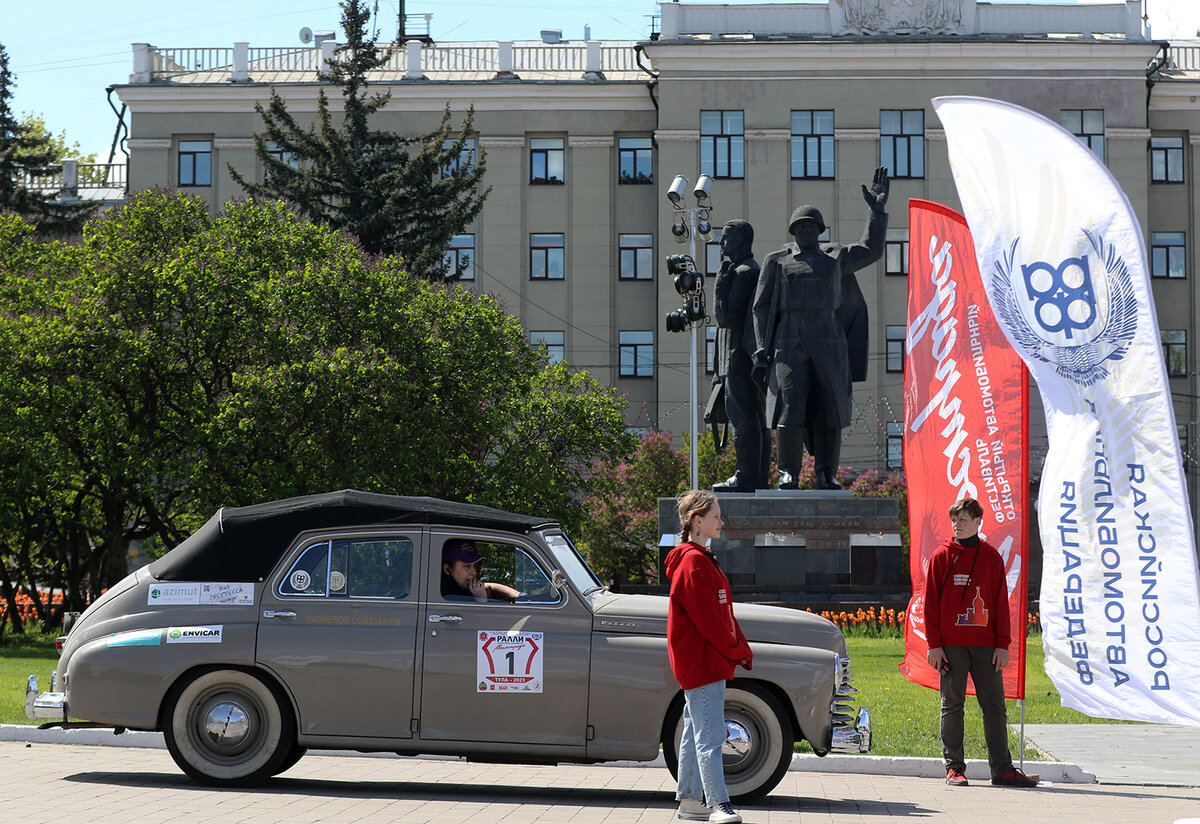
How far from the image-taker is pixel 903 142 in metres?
50.8

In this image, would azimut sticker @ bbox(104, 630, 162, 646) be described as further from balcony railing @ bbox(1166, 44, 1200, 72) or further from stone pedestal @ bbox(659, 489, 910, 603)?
balcony railing @ bbox(1166, 44, 1200, 72)

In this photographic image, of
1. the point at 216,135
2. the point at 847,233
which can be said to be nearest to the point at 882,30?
the point at 847,233

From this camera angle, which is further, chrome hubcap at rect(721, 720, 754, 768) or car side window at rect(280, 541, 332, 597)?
car side window at rect(280, 541, 332, 597)

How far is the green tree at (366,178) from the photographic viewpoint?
4241 centimetres

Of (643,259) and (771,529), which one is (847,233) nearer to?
(643,259)

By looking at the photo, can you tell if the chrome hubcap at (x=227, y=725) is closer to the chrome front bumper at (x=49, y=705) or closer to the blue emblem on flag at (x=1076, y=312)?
the chrome front bumper at (x=49, y=705)

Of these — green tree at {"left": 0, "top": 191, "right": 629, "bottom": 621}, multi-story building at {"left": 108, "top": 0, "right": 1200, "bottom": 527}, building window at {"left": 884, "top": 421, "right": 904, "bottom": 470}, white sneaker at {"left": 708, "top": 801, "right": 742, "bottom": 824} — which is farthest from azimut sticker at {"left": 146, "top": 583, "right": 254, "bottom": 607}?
building window at {"left": 884, "top": 421, "right": 904, "bottom": 470}

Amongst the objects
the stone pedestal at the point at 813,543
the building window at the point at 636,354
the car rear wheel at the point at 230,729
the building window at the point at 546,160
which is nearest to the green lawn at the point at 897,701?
the stone pedestal at the point at 813,543

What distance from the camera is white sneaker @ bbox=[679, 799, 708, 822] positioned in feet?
27.4

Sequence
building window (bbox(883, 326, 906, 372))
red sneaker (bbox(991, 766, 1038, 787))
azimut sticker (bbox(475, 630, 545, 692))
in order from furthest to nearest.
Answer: building window (bbox(883, 326, 906, 372)), red sneaker (bbox(991, 766, 1038, 787)), azimut sticker (bbox(475, 630, 545, 692))

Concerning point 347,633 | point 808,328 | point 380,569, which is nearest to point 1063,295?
point 380,569

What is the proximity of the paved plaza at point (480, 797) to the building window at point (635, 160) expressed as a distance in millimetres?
43174

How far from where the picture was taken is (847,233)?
50688 mm

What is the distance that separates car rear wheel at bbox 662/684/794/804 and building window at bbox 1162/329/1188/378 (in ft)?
152
